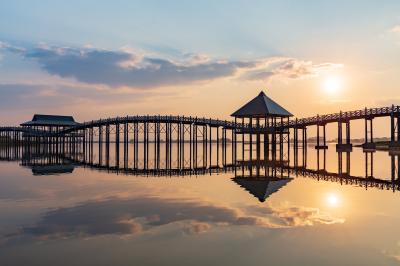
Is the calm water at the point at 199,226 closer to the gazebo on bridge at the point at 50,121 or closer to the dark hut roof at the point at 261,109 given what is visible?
the dark hut roof at the point at 261,109

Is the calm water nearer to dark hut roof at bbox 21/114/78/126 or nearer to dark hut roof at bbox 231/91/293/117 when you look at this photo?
dark hut roof at bbox 231/91/293/117

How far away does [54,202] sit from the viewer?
13453mm

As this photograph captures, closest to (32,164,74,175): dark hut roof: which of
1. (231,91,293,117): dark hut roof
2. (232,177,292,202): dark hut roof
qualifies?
(232,177,292,202): dark hut roof

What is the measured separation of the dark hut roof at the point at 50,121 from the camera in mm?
72250

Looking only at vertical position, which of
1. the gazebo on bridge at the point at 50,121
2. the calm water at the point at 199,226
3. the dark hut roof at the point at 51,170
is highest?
the gazebo on bridge at the point at 50,121

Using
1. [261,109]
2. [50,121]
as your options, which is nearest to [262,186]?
[261,109]

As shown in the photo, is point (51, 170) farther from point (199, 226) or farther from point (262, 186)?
point (199, 226)

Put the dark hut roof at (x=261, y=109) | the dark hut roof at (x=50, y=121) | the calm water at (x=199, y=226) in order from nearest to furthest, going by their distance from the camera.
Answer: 1. the calm water at (x=199, y=226)
2. the dark hut roof at (x=261, y=109)
3. the dark hut roof at (x=50, y=121)

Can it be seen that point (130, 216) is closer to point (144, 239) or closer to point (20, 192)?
point (144, 239)

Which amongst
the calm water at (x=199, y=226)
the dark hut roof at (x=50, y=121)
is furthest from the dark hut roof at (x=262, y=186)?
the dark hut roof at (x=50, y=121)

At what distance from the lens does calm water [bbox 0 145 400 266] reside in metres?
7.30

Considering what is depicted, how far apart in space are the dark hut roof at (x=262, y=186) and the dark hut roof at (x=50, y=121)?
61.2 m

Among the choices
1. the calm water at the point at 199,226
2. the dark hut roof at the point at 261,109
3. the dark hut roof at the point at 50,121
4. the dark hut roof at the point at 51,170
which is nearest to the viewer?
the calm water at the point at 199,226

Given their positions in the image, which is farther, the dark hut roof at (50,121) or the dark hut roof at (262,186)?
the dark hut roof at (50,121)
